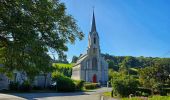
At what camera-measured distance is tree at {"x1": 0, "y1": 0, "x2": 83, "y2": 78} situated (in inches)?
453

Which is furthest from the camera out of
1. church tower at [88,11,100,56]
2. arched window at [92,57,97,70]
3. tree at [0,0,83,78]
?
church tower at [88,11,100,56]

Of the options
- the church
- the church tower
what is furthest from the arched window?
the church tower

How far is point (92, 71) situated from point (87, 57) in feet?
16.1

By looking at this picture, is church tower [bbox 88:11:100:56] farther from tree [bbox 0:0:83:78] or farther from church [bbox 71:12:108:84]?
tree [bbox 0:0:83:78]

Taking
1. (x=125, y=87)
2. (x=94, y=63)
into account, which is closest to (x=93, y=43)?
(x=94, y=63)

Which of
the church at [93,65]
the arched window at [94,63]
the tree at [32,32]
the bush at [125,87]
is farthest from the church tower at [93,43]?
the tree at [32,32]

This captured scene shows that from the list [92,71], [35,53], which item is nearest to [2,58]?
[35,53]

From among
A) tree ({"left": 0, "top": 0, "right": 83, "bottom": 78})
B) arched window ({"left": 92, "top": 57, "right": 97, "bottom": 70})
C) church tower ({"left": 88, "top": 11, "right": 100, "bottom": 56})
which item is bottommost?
tree ({"left": 0, "top": 0, "right": 83, "bottom": 78})

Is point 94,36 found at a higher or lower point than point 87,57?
higher

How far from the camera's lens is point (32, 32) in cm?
1183

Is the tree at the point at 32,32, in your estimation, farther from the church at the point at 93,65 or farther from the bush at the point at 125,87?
the church at the point at 93,65

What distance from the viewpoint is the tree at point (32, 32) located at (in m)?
11.5

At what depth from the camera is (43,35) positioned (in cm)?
1349

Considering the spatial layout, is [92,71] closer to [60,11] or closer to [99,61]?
[99,61]
